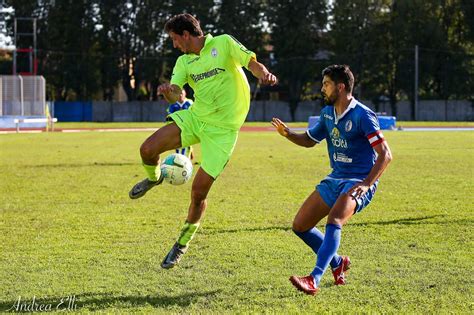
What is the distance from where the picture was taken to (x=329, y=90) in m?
5.87

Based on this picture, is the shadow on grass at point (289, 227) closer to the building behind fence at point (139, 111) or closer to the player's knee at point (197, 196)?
the player's knee at point (197, 196)

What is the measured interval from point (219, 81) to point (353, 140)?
64.6 inches

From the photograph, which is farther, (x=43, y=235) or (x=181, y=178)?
(x=43, y=235)

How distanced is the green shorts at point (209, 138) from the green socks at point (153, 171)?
0.42 m

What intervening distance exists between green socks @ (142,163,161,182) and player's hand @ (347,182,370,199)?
232 centimetres

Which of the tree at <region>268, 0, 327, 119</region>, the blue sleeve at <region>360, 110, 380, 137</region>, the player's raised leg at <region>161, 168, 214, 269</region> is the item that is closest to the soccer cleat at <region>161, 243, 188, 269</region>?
the player's raised leg at <region>161, 168, 214, 269</region>

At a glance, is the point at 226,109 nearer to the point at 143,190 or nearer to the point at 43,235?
the point at 143,190

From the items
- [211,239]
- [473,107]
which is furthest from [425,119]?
[211,239]

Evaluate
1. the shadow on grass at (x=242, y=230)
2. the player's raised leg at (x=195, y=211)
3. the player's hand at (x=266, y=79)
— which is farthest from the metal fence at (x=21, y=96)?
the player's hand at (x=266, y=79)

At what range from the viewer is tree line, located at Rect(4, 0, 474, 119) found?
6128 centimetres

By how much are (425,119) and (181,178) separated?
55.8 metres

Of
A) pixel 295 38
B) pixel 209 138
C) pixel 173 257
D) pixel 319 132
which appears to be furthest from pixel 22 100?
pixel 319 132

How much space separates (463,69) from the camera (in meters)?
61.1

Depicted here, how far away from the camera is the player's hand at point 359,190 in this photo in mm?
5559
